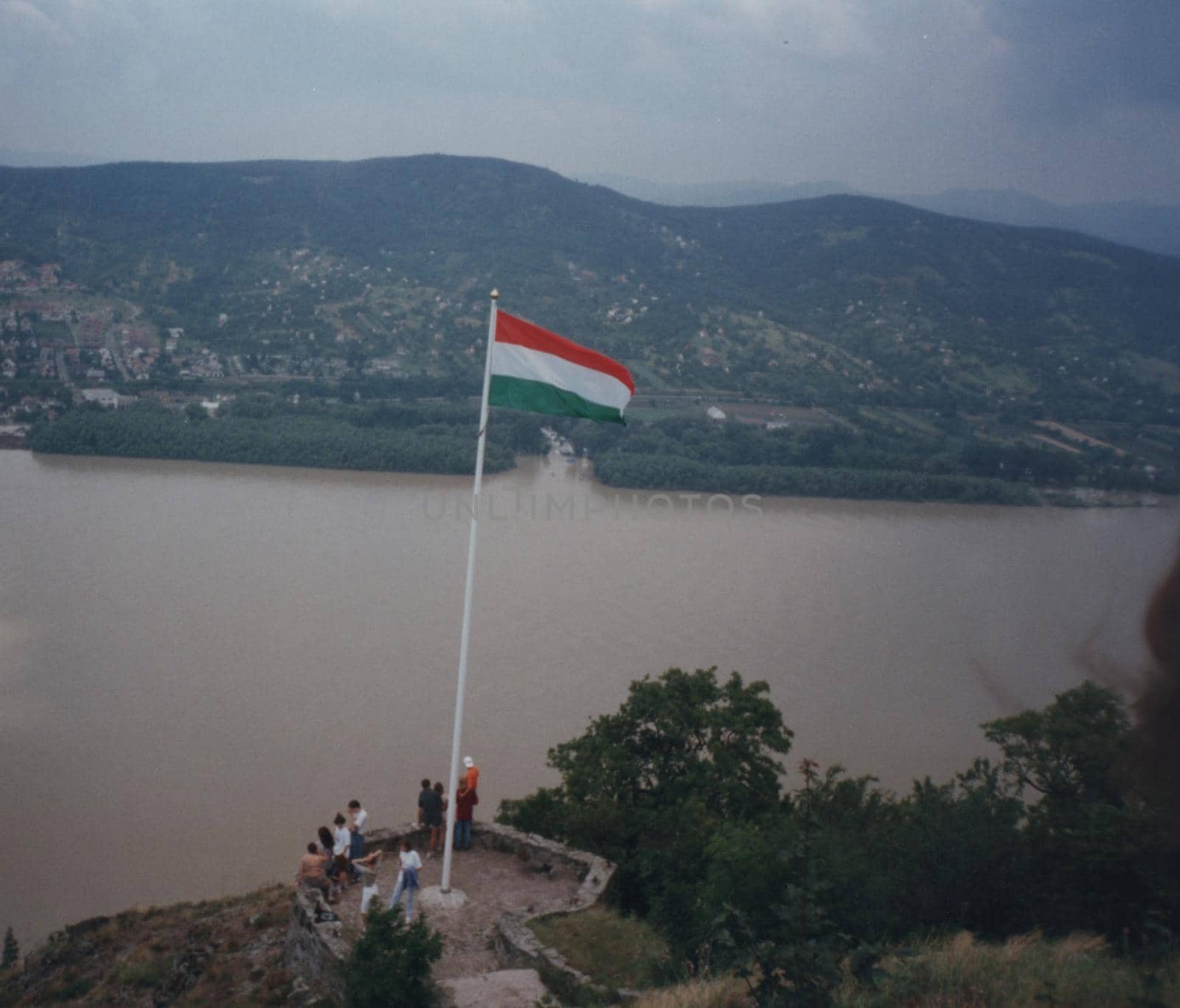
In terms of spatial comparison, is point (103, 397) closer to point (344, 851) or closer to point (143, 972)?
point (143, 972)

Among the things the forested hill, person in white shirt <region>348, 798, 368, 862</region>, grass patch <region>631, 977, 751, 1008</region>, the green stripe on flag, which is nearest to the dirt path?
person in white shirt <region>348, 798, 368, 862</region>

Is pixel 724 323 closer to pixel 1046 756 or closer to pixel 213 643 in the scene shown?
pixel 213 643

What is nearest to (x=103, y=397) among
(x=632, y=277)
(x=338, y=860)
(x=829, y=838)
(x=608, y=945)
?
(x=632, y=277)

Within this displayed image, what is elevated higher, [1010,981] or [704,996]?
[1010,981]

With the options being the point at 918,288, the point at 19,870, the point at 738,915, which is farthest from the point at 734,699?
the point at 918,288

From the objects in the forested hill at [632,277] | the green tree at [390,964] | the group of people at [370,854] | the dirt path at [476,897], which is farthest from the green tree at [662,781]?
the forested hill at [632,277]
